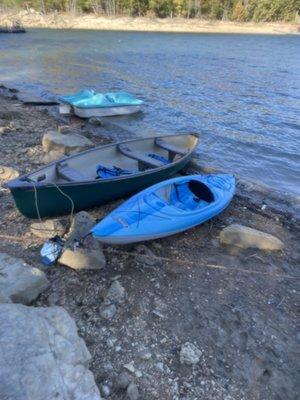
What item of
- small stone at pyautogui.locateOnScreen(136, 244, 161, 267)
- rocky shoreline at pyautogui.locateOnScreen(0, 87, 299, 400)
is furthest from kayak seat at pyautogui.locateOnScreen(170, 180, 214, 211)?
small stone at pyautogui.locateOnScreen(136, 244, 161, 267)

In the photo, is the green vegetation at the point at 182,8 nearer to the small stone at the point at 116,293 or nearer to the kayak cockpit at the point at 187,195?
the kayak cockpit at the point at 187,195

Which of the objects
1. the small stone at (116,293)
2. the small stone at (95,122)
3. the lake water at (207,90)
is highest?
the small stone at (116,293)

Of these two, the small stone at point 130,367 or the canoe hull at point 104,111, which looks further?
the canoe hull at point 104,111

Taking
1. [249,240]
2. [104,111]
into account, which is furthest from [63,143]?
[249,240]

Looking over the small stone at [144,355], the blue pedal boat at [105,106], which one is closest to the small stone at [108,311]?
the small stone at [144,355]

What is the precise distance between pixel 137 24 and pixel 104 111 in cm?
8091

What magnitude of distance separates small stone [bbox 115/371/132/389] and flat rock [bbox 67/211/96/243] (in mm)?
2665

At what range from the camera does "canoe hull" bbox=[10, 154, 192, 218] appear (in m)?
7.30

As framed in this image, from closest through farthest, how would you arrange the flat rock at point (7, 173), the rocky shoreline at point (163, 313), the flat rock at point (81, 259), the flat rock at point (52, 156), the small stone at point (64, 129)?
the rocky shoreline at point (163, 313)
the flat rock at point (81, 259)
the flat rock at point (7, 173)
the flat rock at point (52, 156)
the small stone at point (64, 129)

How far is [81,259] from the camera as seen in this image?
6414 millimetres

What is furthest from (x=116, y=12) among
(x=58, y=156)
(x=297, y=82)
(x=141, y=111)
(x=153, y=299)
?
(x=153, y=299)

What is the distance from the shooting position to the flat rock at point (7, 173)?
31.3ft

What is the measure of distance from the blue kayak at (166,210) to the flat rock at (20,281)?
1275 mm

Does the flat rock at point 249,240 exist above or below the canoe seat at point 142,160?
below
